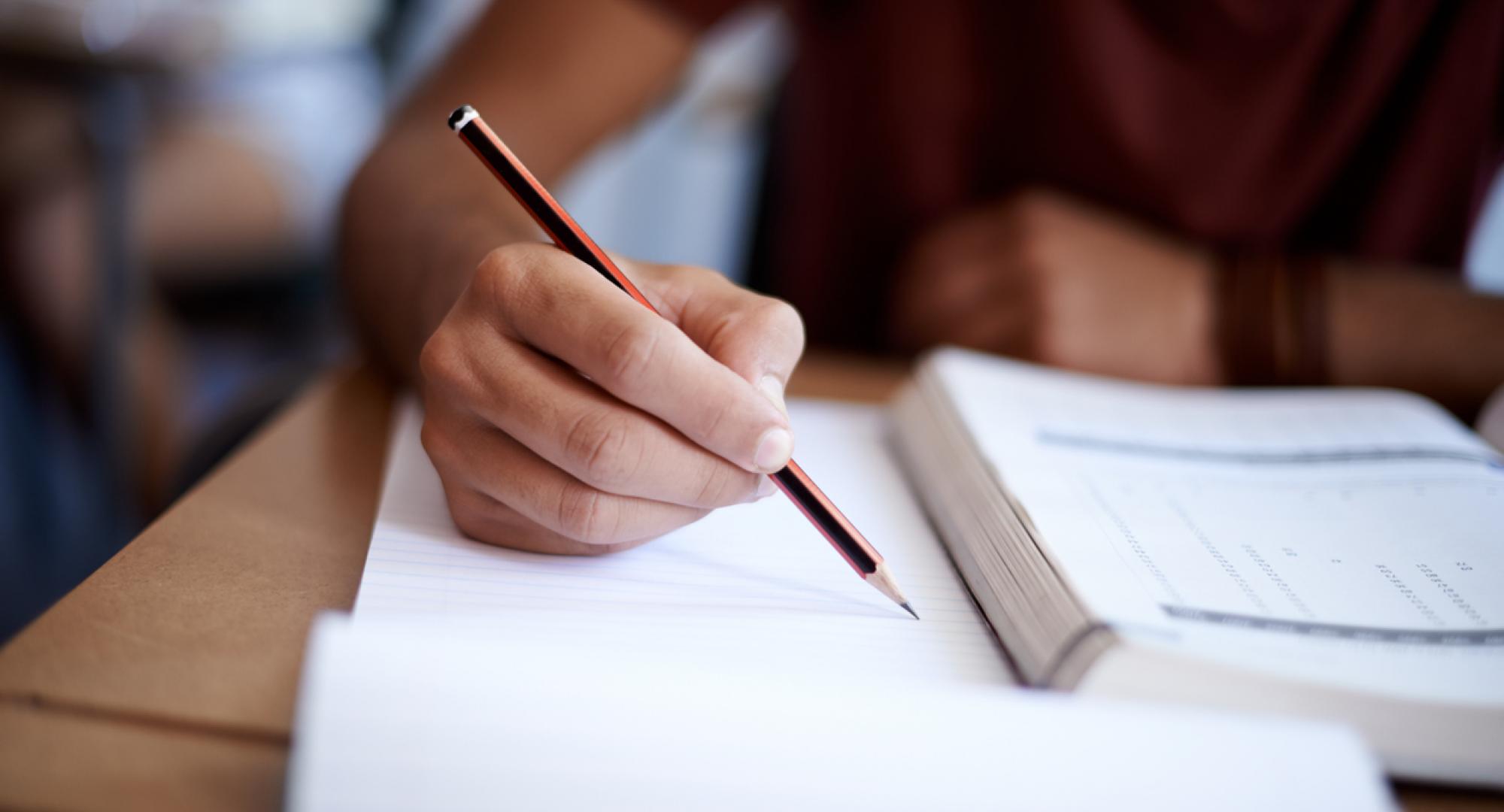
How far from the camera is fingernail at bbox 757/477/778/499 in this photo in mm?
378

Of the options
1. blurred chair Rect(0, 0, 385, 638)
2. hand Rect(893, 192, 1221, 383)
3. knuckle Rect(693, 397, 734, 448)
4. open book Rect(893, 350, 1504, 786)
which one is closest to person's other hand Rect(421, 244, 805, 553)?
knuckle Rect(693, 397, 734, 448)

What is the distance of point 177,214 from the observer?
162 centimetres

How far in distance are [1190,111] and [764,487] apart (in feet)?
2.04

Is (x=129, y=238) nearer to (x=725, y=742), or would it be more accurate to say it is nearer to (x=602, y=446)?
(x=602, y=446)

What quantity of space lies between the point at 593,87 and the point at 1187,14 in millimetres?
474

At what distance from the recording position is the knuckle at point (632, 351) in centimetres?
34

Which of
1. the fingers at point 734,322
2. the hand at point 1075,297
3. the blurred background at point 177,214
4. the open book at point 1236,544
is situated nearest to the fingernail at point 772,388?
the fingers at point 734,322

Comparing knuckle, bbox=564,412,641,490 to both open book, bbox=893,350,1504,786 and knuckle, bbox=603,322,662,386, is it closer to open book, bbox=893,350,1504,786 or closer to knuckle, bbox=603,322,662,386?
knuckle, bbox=603,322,662,386

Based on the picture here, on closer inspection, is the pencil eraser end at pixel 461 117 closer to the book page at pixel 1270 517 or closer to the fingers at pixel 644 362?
the fingers at pixel 644 362

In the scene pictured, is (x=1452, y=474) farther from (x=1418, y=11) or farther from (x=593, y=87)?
(x=593, y=87)

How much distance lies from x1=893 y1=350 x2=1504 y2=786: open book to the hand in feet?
0.41

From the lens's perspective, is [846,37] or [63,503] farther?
[63,503]

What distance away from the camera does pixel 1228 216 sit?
0.82 meters

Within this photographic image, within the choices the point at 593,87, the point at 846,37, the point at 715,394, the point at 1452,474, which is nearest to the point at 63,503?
the point at 593,87
